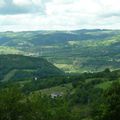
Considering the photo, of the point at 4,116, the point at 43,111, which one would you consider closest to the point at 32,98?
the point at 43,111

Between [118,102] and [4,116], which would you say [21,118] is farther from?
[118,102]

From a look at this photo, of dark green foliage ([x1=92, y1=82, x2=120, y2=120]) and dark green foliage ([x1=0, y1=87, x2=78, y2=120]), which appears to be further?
dark green foliage ([x1=0, y1=87, x2=78, y2=120])

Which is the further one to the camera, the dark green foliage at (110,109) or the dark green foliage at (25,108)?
the dark green foliage at (25,108)

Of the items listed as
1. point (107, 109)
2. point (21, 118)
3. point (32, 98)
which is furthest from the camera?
point (32, 98)

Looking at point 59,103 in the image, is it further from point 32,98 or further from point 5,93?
point 5,93

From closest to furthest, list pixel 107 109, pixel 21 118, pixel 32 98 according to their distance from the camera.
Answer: pixel 107 109
pixel 21 118
pixel 32 98

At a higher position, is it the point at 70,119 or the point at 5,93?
the point at 5,93

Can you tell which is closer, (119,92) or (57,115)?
(119,92)

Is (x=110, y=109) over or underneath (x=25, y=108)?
over

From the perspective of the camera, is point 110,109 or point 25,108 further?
point 25,108
